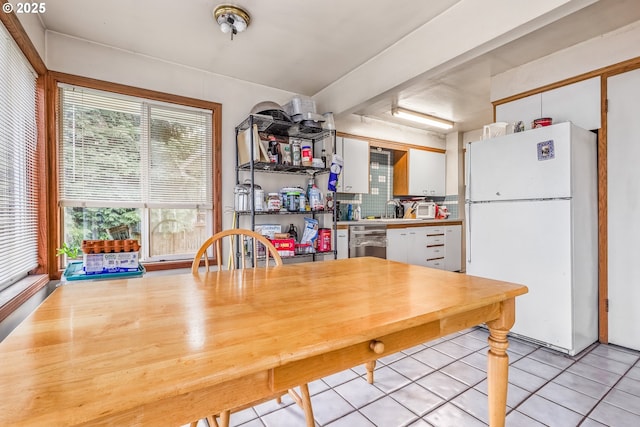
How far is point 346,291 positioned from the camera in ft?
3.64

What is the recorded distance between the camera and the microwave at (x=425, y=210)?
5.07 metres

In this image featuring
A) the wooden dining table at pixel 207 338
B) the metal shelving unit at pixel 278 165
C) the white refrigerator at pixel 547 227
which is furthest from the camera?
the metal shelving unit at pixel 278 165

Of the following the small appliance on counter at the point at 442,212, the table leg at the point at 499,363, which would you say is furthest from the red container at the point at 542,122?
the small appliance on counter at the point at 442,212

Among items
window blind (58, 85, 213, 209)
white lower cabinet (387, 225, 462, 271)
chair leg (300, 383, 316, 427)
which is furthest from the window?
white lower cabinet (387, 225, 462, 271)

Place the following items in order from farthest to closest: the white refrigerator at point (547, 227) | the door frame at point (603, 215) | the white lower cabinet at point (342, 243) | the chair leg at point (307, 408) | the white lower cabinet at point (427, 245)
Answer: the white lower cabinet at point (427, 245), the white lower cabinet at point (342, 243), the door frame at point (603, 215), the white refrigerator at point (547, 227), the chair leg at point (307, 408)

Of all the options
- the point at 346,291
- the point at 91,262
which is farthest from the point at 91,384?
the point at 91,262

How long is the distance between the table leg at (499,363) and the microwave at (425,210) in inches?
159

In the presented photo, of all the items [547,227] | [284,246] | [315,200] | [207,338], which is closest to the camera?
[207,338]

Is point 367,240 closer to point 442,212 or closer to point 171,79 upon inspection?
point 442,212

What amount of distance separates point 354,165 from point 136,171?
2.69 m

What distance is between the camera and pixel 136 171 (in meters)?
2.81

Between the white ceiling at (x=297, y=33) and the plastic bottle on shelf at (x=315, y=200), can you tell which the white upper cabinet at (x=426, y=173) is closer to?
the white ceiling at (x=297, y=33)

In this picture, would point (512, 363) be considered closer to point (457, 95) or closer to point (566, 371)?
point (566, 371)

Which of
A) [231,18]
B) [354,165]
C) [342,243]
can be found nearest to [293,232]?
[342,243]
